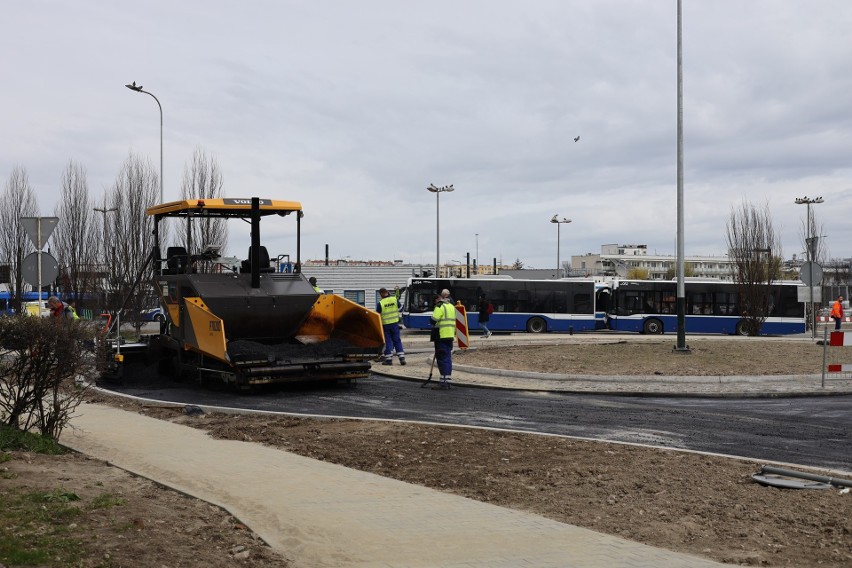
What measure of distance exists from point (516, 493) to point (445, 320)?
9.37 meters

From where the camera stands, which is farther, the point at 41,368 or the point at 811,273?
the point at 811,273

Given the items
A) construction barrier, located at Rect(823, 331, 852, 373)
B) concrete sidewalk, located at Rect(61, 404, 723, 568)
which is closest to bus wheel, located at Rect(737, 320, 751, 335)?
construction barrier, located at Rect(823, 331, 852, 373)

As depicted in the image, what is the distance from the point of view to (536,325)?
42.5m

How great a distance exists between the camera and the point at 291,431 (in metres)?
11.5

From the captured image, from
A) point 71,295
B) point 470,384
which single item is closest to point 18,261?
point 71,295

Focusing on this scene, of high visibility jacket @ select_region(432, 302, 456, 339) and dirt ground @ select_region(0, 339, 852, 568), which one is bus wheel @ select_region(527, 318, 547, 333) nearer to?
high visibility jacket @ select_region(432, 302, 456, 339)

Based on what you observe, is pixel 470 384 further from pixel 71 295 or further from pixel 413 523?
pixel 71 295

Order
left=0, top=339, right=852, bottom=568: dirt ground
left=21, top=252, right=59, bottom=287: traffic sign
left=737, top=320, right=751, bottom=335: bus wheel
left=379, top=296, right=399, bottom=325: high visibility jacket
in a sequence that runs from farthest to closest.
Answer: left=737, top=320, right=751, bottom=335: bus wheel, left=379, top=296, right=399, bottom=325: high visibility jacket, left=21, top=252, right=59, bottom=287: traffic sign, left=0, top=339, right=852, bottom=568: dirt ground

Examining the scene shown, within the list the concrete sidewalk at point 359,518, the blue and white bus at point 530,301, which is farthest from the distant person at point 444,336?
the blue and white bus at point 530,301

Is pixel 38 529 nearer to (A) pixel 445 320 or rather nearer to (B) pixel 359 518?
(B) pixel 359 518

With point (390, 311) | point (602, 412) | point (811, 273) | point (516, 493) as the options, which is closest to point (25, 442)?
point (516, 493)

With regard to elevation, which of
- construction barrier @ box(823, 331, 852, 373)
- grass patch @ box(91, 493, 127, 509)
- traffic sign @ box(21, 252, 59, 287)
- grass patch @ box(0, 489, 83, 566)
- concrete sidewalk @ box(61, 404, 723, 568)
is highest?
traffic sign @ box(21, 252, 59, 287)

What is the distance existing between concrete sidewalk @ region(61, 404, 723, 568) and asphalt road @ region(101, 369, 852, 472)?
3783mm

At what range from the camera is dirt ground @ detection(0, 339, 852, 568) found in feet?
19.6
